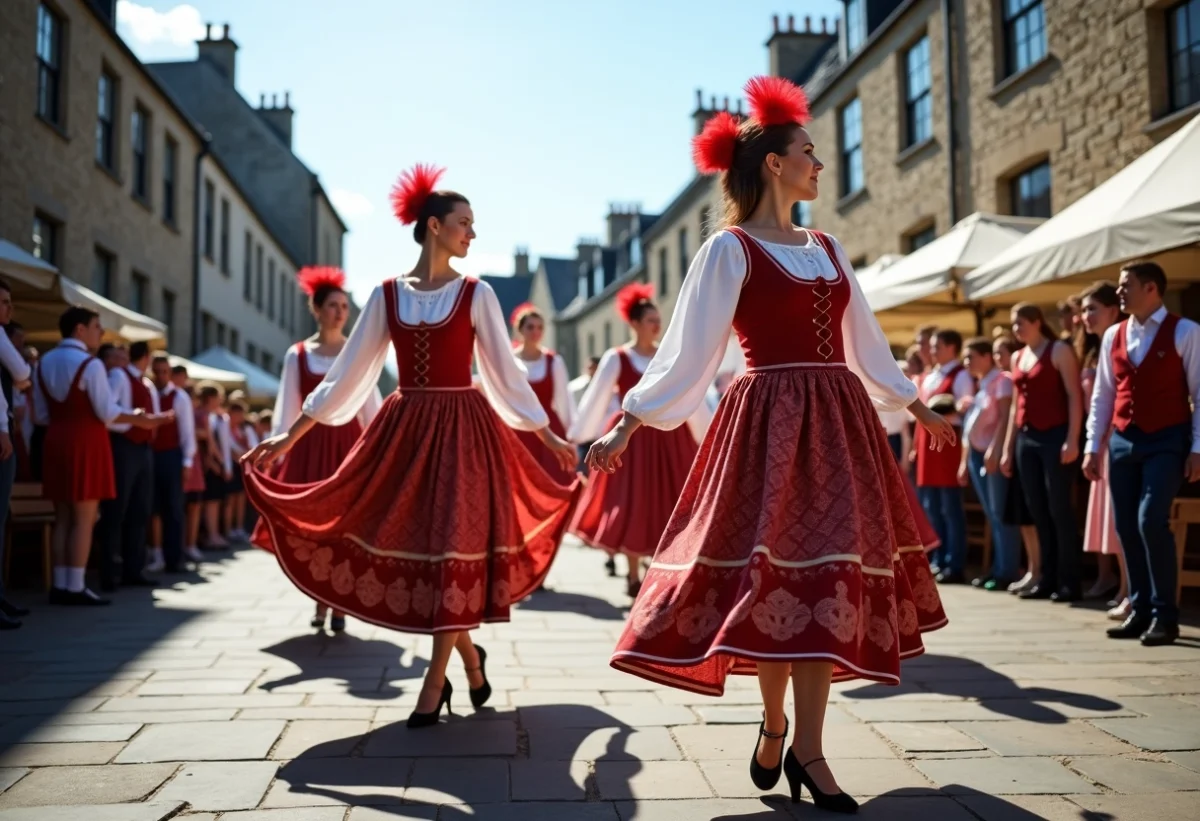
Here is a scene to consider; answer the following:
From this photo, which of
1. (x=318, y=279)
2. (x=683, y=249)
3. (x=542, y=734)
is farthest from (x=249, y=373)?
(x=542, y=734)

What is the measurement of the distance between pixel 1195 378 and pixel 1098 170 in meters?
7.13

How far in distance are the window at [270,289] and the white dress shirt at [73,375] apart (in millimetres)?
27462

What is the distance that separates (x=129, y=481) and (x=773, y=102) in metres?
6.78

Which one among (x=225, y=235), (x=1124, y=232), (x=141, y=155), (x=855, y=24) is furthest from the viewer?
(x=225, y=235)

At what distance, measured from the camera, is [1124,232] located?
7055 mm

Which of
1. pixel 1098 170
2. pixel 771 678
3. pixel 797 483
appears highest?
pixel 1098 170

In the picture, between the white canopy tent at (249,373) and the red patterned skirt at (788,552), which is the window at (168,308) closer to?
the white canopy tent at (249,373)

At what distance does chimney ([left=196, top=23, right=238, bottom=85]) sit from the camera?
33.0m

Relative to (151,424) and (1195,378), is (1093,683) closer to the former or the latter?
(1195,378)

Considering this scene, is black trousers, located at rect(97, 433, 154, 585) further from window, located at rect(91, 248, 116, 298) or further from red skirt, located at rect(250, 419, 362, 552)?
window, located at rect(91, 248, 116, 298)

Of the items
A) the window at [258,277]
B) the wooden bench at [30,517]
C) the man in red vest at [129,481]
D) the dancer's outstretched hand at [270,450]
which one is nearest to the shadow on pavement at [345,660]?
the dancer's outstretched hand at [270,450]

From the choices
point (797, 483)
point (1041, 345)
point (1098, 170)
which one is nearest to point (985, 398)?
point (1041, 345)

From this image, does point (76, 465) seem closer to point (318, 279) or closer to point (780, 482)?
point (318, 279)

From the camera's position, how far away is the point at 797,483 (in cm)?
311
